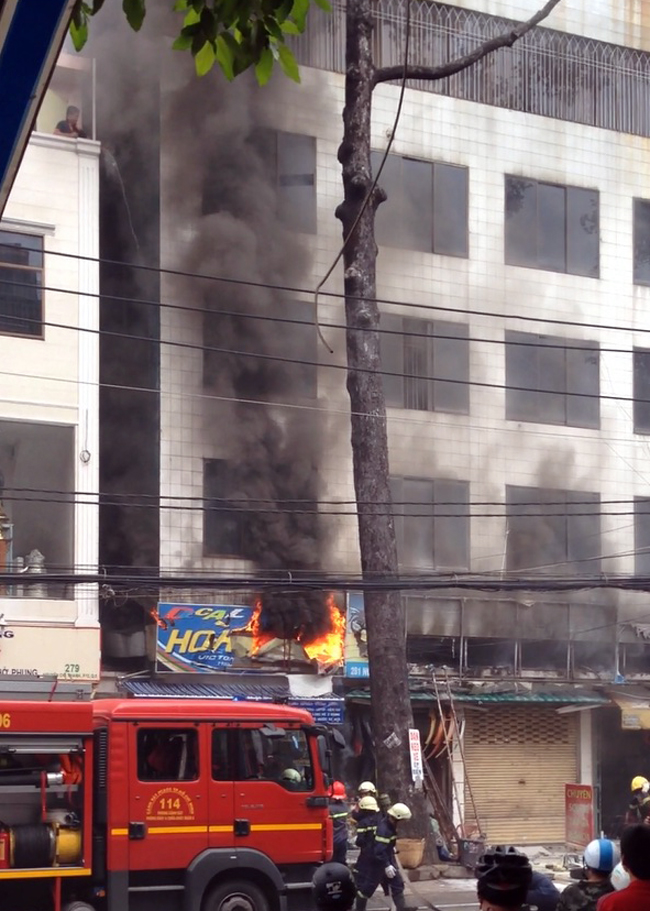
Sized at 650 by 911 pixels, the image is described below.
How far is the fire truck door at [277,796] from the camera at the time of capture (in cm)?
1349

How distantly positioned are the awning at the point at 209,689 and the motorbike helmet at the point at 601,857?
1661 cm

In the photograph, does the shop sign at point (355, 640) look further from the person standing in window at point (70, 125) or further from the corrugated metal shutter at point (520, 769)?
the person standing in window at point (70, 125)

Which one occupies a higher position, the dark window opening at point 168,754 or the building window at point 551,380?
the building window at point 551,380

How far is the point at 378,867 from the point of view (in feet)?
47.2

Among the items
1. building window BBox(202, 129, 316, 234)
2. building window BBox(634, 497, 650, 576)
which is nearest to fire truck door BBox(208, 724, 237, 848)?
building window BBox(202, 129, 316, 234)

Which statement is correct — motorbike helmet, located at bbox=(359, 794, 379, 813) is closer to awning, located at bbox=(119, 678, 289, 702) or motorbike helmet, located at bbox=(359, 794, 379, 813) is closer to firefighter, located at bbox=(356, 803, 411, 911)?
firefighter, located at bbox=(356, 803, 411, 911)

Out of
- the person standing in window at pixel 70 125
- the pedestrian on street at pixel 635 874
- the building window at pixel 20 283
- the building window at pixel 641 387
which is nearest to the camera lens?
the pedestrian on street at pixel 635 874

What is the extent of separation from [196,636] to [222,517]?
2535 mm

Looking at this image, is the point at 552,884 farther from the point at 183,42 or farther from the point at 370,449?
the point at 370,449

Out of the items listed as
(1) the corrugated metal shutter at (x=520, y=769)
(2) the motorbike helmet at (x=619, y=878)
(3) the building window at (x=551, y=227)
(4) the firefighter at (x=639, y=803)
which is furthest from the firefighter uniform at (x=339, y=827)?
(3) the building window at (x=551, y=227)

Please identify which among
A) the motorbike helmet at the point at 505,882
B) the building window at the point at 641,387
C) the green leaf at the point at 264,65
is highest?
the building window at the point at 641,387

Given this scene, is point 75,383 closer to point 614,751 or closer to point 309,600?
point 309,600

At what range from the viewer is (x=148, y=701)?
1357 cm

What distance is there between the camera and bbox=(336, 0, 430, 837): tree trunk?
18.9 metres
